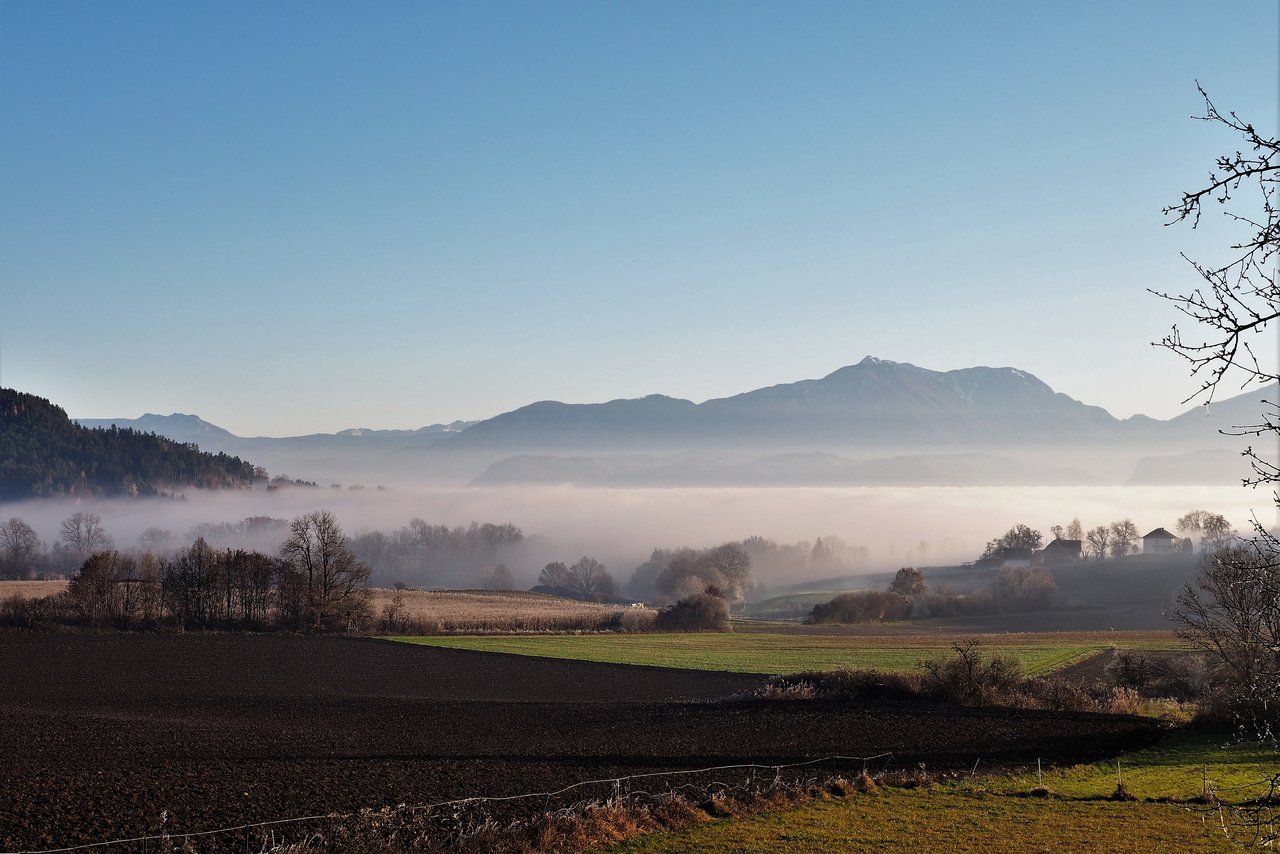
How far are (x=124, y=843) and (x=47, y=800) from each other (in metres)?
4.93

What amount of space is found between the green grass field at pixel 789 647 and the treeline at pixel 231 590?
9844 mm

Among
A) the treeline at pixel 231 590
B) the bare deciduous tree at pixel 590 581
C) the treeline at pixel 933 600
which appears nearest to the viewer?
the treeline at pixel 231 590

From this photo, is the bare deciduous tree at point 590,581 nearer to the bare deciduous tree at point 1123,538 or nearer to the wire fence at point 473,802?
the bare deciduous tree at point 1123,538

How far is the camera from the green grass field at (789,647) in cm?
6869

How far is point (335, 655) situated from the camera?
68.3 metres

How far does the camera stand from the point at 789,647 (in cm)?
8400

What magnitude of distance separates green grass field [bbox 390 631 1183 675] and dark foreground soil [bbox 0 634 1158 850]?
26.8 ft

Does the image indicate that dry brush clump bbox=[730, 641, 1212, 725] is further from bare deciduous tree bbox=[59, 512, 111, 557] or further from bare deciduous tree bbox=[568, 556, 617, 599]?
bare deciduous tree bbox=[59, 512, 111, 557]

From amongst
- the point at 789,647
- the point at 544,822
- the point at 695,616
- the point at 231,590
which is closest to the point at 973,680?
the point at 544,822

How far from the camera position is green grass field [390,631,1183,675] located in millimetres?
68688

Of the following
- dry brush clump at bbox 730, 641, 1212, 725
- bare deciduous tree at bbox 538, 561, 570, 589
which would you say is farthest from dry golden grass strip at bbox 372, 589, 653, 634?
bare deciduous tree at bbox 538, 561, 570, 589

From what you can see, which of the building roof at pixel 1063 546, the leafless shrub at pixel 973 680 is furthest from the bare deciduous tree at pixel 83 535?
the building roof at pixel 1063 546

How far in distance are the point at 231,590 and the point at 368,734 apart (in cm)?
5472

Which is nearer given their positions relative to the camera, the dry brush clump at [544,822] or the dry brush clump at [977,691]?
the dry brush clump at [544,822]
